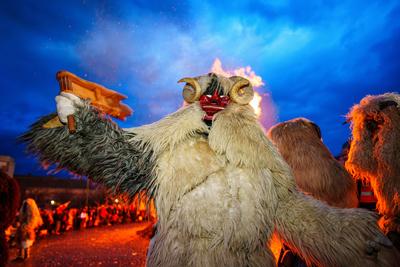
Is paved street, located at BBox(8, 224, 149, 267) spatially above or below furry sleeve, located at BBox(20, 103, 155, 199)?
below

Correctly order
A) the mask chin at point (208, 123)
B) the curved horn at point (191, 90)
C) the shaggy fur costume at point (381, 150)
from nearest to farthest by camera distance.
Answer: the curved horn at point (191, 90) < the mask chin at point (208, 123) < the shaggy fur costume at point (381, 150)

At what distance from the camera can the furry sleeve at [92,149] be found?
1.87m

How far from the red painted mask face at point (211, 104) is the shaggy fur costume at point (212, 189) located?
0.08 meters

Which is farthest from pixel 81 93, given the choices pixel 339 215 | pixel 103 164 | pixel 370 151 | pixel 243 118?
pixel 370 151

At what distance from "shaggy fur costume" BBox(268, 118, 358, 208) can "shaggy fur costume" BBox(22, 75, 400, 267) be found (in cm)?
132

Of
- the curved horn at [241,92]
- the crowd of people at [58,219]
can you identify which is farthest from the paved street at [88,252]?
the curved horn at [241,92]

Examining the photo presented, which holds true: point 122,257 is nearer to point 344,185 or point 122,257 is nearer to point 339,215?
point 344,185

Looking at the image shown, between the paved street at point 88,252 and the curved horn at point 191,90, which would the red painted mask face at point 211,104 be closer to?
the curved horn at point 191,90

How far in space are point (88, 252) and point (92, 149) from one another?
9.19 m

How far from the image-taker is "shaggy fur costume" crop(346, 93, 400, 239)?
2840 millimetres

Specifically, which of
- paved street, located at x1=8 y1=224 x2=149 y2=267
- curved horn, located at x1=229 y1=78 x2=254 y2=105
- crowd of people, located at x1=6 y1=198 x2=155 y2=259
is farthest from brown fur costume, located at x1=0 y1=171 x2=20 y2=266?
curved horn, located at x1=229 y1=78 x2=254 y2=105

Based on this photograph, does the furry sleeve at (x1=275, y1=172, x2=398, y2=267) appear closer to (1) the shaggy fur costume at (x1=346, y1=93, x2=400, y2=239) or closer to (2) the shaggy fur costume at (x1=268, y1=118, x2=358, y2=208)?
(1) the shaggy fur costume at (x1=346, y1=93, x2=400, y2=239)

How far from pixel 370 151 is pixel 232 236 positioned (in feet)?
7.27

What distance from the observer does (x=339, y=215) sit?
1989 millimetres
